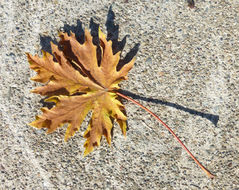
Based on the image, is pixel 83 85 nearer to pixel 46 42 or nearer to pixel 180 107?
pixel 46 42

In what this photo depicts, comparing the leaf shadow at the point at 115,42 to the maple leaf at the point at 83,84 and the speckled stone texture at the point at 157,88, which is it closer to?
the speckled stone texture at the point at 157,88

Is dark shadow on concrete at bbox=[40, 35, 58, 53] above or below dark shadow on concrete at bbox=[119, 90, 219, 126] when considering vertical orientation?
above

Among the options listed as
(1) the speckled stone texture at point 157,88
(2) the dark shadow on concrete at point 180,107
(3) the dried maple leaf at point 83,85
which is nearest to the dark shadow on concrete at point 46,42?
(1) the speckled stone texture at point 157,88

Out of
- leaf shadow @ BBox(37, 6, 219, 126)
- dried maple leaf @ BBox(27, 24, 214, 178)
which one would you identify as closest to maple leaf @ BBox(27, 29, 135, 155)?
dried maple leaf @ BBox(27, 24, 214, 178)

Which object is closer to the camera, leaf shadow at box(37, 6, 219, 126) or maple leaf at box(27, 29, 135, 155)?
maple leaf at box(27, 29, 135, 155)

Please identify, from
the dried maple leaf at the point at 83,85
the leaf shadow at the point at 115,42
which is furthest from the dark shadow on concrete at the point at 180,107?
the dried maple leaf at the point at 83,85

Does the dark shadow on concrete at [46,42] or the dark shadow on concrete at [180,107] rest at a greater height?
the dark shadow on concrete at [46,42]

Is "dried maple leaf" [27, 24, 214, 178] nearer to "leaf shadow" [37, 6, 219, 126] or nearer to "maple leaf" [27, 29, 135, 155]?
"maple leaf" [27, 29, 135, 155]

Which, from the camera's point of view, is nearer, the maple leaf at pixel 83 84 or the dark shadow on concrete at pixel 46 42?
the maple leaf at pixel 83 84
